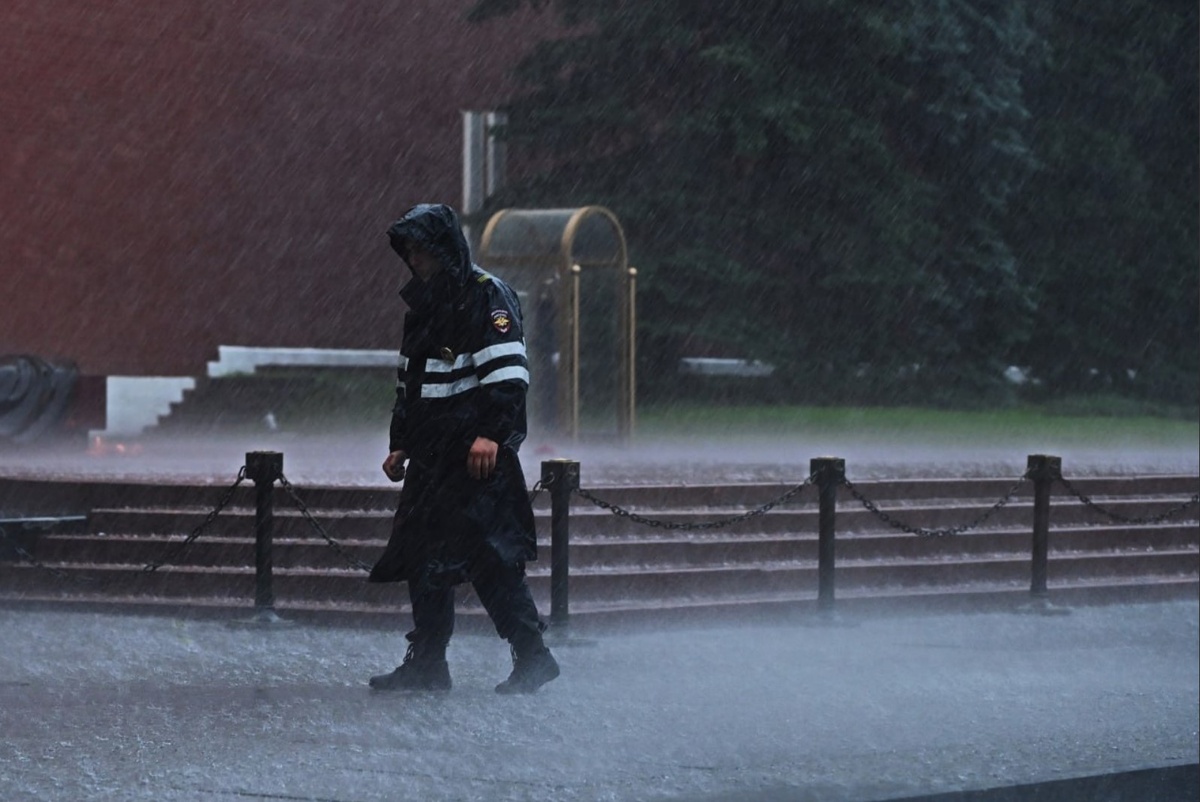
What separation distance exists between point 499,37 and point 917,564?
1571 centimetres

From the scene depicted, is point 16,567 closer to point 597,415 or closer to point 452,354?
point 452,354

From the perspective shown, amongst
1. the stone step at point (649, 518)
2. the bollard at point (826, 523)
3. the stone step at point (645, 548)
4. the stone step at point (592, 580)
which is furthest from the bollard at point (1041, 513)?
the bollard at point (826, 523)

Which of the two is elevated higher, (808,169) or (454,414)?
(808,169)

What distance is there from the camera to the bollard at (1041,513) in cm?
1291

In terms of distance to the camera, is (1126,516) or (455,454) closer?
(455,454)

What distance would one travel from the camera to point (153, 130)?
23844 millimetres

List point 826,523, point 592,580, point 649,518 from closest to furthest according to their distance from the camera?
point 592,580
point 826,523
point 649,518

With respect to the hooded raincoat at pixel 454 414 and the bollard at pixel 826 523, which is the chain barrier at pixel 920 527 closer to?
the bollard at pixel 826 523

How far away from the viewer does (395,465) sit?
8336 mm

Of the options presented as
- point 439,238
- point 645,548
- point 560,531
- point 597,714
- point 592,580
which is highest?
point 439,238

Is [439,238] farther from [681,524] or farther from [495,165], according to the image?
[495,165]

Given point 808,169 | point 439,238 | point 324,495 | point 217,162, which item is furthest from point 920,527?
point 217,162

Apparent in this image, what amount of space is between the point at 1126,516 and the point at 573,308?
538 cm

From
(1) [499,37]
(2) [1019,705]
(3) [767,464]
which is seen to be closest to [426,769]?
(2) [1019,705]
